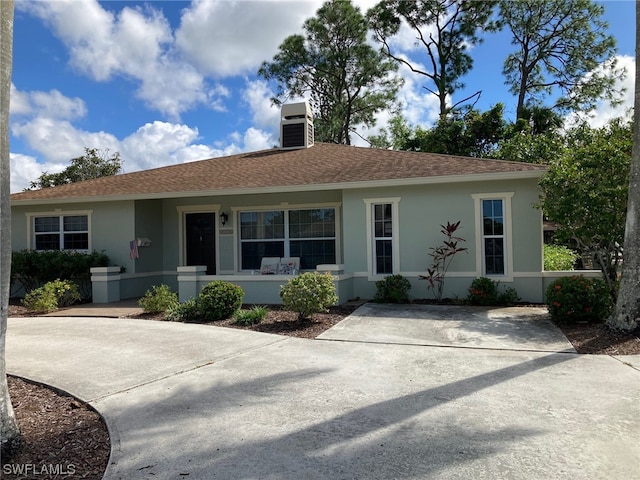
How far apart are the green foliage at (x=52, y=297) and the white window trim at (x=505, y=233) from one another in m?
10.1

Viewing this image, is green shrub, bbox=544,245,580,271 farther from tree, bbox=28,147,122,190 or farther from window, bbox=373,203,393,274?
tree, bbox=28,147,122,190

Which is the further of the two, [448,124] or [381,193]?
[448,124]

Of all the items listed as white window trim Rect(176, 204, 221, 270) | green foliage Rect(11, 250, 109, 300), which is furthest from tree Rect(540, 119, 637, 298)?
green foliage Rect(11, 250, 109, 300)

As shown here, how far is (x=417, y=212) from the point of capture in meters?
11.2

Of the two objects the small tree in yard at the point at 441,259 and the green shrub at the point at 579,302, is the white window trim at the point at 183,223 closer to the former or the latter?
the small tree in yard at the point at 441,259

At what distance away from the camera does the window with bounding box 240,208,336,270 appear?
12992mm

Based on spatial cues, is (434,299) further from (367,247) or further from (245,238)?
(245,238)

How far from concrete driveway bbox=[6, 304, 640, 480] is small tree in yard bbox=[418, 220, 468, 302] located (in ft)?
10.3

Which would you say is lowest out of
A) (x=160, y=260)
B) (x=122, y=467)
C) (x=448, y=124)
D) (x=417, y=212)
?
(x=122, y=467)

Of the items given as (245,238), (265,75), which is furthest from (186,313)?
(265,75)

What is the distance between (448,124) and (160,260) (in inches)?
706

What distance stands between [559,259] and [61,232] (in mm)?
15539

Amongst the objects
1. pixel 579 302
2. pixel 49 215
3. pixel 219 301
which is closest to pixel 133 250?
pixel 49 215


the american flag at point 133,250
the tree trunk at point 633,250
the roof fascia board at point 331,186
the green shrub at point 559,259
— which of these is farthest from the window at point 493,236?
the american flag at point 133,250
